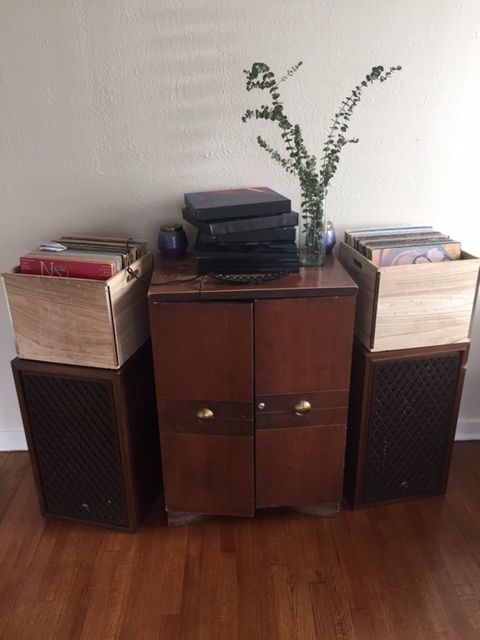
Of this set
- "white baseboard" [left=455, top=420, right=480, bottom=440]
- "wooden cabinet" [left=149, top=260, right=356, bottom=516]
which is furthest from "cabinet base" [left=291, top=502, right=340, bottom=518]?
"white baseboard" [left=455, top=420, right=480, bottom=440]

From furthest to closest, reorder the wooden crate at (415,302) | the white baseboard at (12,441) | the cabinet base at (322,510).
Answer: the white baseboard at (12,441) → the cabinet base at (322,510) → the wooden crate at (415,302)

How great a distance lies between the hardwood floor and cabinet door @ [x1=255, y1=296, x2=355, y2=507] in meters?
0.15

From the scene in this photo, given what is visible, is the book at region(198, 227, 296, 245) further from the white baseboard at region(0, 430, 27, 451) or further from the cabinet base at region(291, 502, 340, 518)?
the white baseboard at region(0, 430, 27, 451)

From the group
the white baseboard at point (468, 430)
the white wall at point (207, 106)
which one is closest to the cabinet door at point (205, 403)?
the white wall at point (207, 106)

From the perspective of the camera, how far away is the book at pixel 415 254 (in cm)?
155

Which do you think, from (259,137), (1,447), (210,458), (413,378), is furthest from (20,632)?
(259,137)

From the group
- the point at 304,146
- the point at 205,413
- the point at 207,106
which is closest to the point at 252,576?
the point at 205,413

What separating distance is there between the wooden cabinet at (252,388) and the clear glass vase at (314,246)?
0.13 ft

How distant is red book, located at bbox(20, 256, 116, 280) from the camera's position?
1459mm

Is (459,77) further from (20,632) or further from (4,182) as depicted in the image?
(20,632)

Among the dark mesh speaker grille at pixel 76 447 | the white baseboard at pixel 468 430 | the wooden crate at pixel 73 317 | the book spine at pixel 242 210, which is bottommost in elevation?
the white baseboard at pixel 468 430

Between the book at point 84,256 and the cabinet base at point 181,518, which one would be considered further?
the cabinet base at point 181,518

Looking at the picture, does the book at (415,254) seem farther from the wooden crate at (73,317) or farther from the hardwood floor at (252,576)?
the hardwood floor at (252,576)

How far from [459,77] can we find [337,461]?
1.22 m
